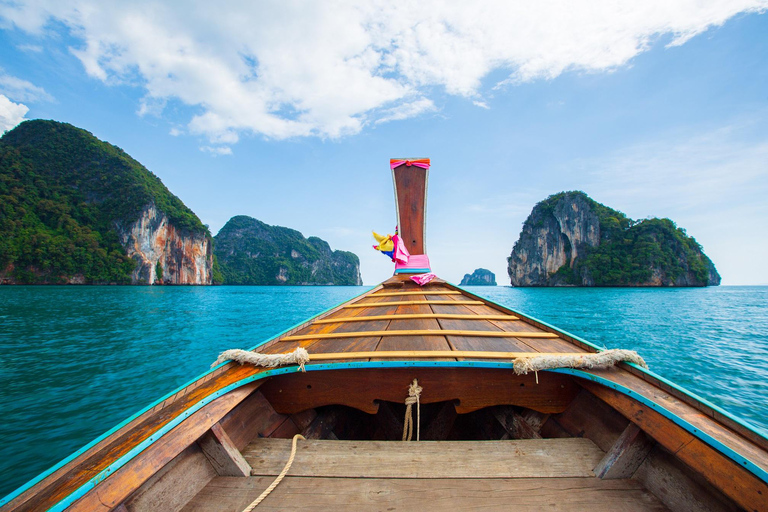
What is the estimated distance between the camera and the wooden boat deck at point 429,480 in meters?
1.47

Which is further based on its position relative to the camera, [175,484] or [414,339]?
[414,339]

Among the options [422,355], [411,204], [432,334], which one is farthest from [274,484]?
[411,204]

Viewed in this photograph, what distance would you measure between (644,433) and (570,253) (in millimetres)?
85304

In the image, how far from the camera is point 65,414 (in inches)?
196

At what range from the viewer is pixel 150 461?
1279mm

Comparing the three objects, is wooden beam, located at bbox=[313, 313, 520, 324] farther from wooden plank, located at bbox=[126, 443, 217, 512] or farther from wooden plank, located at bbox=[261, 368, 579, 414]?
wooden plank, located at bbox=[126, 443, 217, 512]

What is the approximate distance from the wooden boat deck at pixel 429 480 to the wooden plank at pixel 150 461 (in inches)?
15.7

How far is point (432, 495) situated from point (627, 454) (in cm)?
105

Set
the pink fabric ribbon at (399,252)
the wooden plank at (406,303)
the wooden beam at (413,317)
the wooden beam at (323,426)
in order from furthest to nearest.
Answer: the pink fabric ribbon at (399,252) → the wooden plank at (406,303) → the wooden beam at (413,317) → the wooden beam at (323,426)

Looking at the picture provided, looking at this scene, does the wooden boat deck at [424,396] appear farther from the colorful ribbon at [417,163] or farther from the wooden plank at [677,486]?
the colorful ribbon at [417,163]

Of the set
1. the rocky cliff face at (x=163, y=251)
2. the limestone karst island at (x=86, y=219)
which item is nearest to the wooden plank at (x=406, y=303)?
the limestone karst island at (x=86, y=219)

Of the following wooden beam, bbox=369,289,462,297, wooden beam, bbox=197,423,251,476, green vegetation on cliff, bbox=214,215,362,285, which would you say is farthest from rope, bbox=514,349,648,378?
green vegetation on cliff, bbox=214,215,362,285

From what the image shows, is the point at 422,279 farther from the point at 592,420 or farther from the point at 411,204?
the point at 592,420

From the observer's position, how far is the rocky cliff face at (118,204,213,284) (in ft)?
195
